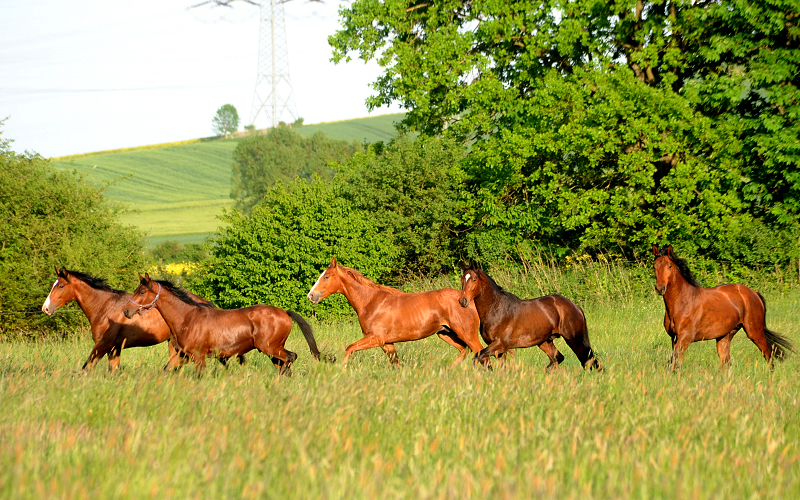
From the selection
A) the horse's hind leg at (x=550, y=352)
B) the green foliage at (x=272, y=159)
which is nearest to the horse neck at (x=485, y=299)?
the horse's hind leg at (x=550, y=352)

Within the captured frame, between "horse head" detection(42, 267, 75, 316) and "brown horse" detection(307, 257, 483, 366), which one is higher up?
"horse head" detection(42, 267, 75, 316)

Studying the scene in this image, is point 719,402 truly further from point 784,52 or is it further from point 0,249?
point 0,249

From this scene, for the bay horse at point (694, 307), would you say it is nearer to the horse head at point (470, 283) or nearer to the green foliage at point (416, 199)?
→ the horse head at point (470, 283)

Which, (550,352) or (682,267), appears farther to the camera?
(550,352)

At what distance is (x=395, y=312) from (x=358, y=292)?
660mm

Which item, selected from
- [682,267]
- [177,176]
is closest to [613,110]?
[682,267]

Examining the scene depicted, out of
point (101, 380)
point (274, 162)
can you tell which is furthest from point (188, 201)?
point (101, 380)

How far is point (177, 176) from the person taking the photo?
117m

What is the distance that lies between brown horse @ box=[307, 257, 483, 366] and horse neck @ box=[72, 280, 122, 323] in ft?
10.5

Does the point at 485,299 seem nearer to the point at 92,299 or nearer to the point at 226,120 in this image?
the point at 92,299

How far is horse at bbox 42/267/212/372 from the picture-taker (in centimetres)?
1007

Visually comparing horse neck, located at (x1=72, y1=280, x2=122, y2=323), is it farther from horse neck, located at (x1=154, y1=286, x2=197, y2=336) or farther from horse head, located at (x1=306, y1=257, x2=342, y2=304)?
horse head, located at (x1=306, y1=257, x2=342, y2=304)

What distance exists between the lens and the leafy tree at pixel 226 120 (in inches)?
7028

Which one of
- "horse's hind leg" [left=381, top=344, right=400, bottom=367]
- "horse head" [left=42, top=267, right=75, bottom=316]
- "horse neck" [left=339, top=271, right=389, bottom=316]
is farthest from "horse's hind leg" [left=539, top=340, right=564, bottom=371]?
"horse head" [left=42, top=267, right=75, bottom=316]
